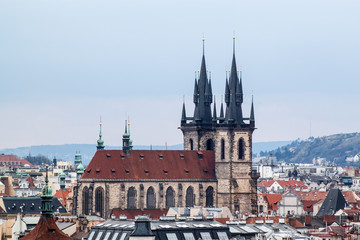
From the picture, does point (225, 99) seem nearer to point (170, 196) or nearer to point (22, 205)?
point (170, 196)

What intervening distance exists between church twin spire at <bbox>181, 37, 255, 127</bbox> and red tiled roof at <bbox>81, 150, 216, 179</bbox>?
16.6ft

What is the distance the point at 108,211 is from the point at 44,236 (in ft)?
264

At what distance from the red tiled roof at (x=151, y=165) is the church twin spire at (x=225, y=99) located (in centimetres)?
505

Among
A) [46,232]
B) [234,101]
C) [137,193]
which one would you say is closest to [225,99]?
[234,101]

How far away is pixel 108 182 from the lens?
172125 millimetres

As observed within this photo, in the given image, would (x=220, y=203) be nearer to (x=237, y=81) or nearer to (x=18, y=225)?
(x=237, y=81)

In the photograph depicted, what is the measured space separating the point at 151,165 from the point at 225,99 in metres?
12.8

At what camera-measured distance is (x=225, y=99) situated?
588 feet

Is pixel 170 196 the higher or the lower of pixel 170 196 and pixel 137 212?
the higher

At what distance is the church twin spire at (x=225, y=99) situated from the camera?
177750 mm

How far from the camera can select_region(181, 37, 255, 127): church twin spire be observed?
178 meters

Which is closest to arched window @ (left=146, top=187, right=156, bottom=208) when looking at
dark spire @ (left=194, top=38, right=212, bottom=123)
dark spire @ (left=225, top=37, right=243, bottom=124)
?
dark spire @ (left=194, top=38, right=212, bottom=123)

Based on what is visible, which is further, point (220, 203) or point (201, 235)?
point (220, 203)

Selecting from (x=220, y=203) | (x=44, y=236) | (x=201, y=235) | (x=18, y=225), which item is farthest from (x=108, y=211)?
(x=44, y=236)
